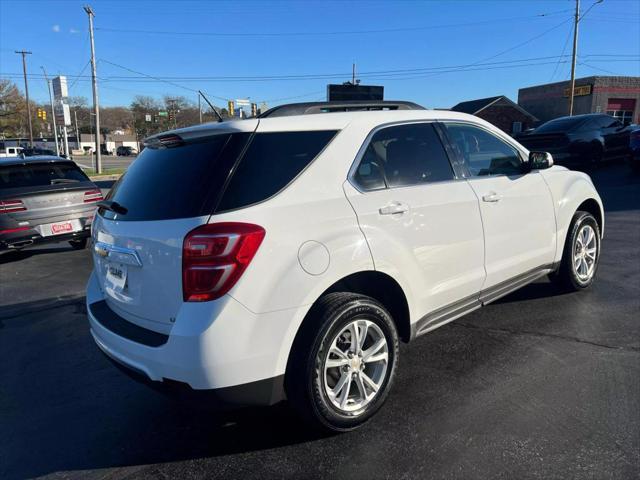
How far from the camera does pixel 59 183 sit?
23.5 feet

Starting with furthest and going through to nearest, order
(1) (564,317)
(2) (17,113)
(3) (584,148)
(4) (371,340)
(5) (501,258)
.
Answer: (2) (17,113)
(3) (584,148)
(1) (564,317)
(5) (501,258)
(4) (371,340)

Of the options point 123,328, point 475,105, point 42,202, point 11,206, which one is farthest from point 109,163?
point 123,328

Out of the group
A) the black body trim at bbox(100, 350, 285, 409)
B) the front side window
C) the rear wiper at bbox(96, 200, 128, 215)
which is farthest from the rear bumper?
the front side window

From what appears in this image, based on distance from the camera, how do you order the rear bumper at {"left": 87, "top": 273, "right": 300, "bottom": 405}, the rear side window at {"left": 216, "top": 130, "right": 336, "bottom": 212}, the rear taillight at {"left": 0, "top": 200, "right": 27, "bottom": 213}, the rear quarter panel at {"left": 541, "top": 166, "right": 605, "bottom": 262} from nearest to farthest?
the rear bumper at {"left": 87, "top": 273, "right": 300, "bottom": 405} < the rear side window at {"left": 216, "top": 130, "right": 336, "bottom": 212} < the rear quarter panel at {"left": 541, "top": 166, "right": 605, "bottom": 262} < the rear taillight at {"left": 0, "top": 200, "right": 27, "bottom": 213}

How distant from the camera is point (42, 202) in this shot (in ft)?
22.6

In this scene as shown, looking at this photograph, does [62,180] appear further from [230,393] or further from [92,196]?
[230,393]

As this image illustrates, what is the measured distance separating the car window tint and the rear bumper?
6.61 feet

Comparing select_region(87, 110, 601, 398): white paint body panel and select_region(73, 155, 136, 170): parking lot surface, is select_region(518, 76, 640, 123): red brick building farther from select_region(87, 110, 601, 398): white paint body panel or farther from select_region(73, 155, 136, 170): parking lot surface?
select_region(87, 110, 601, 398): white paint body panel

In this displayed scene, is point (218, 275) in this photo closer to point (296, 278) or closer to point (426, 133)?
point (296, 278)

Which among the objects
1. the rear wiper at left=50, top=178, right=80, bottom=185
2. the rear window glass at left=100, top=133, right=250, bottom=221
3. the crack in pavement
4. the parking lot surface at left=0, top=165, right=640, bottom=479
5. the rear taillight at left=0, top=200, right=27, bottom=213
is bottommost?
the parking lot surface at left=0, top=165, right=640, bottom=479

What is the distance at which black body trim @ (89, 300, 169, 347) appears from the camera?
245cm

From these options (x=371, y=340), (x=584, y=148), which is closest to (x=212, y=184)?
(x=371, y=340)

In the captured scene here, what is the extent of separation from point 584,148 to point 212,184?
44.6 ft

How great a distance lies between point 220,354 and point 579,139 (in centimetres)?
1361
